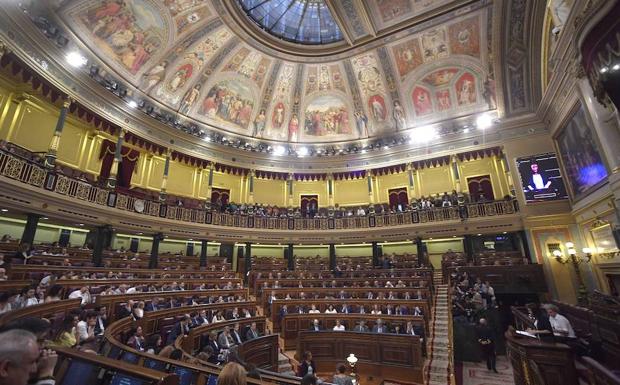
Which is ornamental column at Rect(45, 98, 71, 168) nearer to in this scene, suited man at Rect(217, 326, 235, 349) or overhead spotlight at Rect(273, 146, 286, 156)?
suited man at Rect(217, 326, 235, 349)

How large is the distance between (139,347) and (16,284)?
3.03 m

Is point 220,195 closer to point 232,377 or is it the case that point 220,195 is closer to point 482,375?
point 482,375

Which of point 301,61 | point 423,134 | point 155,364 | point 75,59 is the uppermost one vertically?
point 301,61

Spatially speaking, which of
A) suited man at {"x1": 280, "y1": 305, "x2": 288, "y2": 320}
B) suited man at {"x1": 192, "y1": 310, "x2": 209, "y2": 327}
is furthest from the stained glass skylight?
suited man at {"x1": 192, "y1": 310, "x2": 209, "y2": 327}

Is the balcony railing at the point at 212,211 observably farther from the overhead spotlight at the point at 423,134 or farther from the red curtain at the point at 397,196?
the overhead spotlight at the point at 423,134

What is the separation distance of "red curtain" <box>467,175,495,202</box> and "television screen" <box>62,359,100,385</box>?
1818 cm

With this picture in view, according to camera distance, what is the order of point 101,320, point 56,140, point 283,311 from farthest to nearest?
point 56,140 < point 283,311 < point 101,320

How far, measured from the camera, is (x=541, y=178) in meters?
13.0

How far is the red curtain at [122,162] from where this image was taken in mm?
13656

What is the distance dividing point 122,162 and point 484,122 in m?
19.1

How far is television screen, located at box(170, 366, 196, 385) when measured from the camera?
305cm

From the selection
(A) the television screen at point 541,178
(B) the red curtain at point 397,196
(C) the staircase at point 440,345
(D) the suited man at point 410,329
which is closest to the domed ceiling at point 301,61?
(B) the red curtain at point 397,196

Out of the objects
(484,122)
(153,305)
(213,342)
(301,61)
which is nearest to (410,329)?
(213,342)

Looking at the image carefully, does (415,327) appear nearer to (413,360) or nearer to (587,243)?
(413,360)
